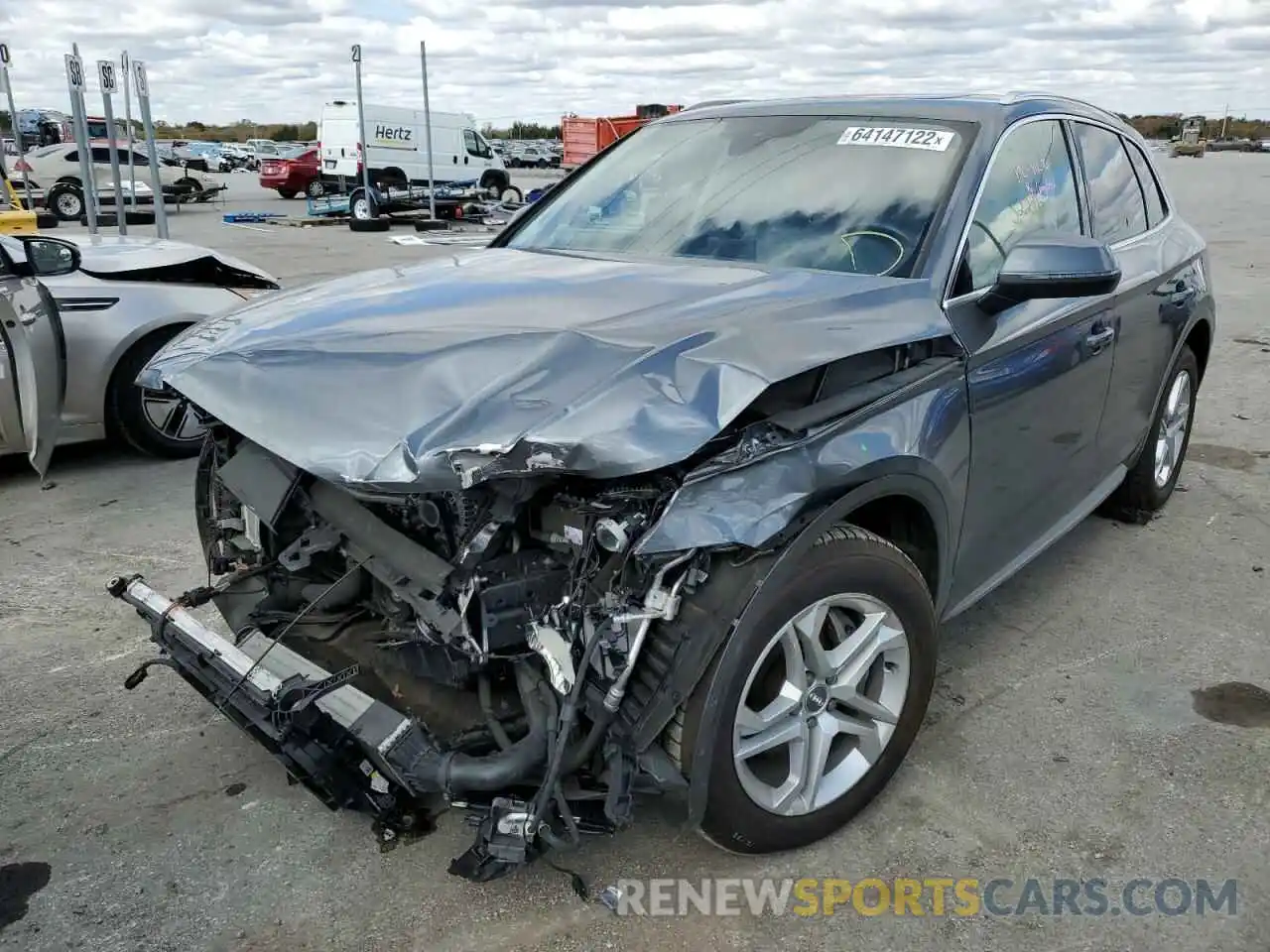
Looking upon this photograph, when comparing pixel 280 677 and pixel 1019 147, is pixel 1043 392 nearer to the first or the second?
pixel 1019 147

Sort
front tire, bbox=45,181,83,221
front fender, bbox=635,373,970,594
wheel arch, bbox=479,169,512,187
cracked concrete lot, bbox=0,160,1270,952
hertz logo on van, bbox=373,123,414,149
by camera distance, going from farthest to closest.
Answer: wheel arch, bbox=479,169,512,187 → hertz logo on van, bbox=373,123,414,149 → front tire, bbox=45,181,83,221 → cracked concrete lot, bbox=0,160,1270,952 → front fender, bbox=635,373,970,594

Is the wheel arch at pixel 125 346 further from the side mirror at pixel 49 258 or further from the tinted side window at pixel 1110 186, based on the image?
the tinted side window at pixel 1110 186

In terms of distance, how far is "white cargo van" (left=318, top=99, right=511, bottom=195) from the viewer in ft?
83.1

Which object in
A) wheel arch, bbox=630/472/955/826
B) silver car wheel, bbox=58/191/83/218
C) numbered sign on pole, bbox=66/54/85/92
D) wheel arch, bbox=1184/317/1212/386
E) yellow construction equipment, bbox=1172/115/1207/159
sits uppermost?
yellow construction equipment, bbox=1172/115/1207/159

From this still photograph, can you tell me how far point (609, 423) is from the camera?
2059 mm

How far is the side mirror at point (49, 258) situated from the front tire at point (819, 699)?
4.17 m

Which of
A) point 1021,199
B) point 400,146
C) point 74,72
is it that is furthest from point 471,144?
point 1021,199

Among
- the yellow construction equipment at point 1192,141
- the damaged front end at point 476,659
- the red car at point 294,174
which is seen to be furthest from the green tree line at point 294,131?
the damaged front end at point 476,659

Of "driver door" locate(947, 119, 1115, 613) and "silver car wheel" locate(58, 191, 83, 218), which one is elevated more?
"silver car wheel" locate(58, 191, 83, 218)

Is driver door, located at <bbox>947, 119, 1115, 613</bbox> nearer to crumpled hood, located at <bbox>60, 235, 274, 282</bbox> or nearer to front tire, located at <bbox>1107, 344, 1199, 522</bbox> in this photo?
front tire, located at <bbox>1107, 344, 1199, 522</bbox>

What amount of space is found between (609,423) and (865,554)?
2.47ft

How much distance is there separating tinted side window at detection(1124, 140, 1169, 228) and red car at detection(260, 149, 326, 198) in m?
28.1

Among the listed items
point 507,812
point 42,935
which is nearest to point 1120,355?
point 507,812
